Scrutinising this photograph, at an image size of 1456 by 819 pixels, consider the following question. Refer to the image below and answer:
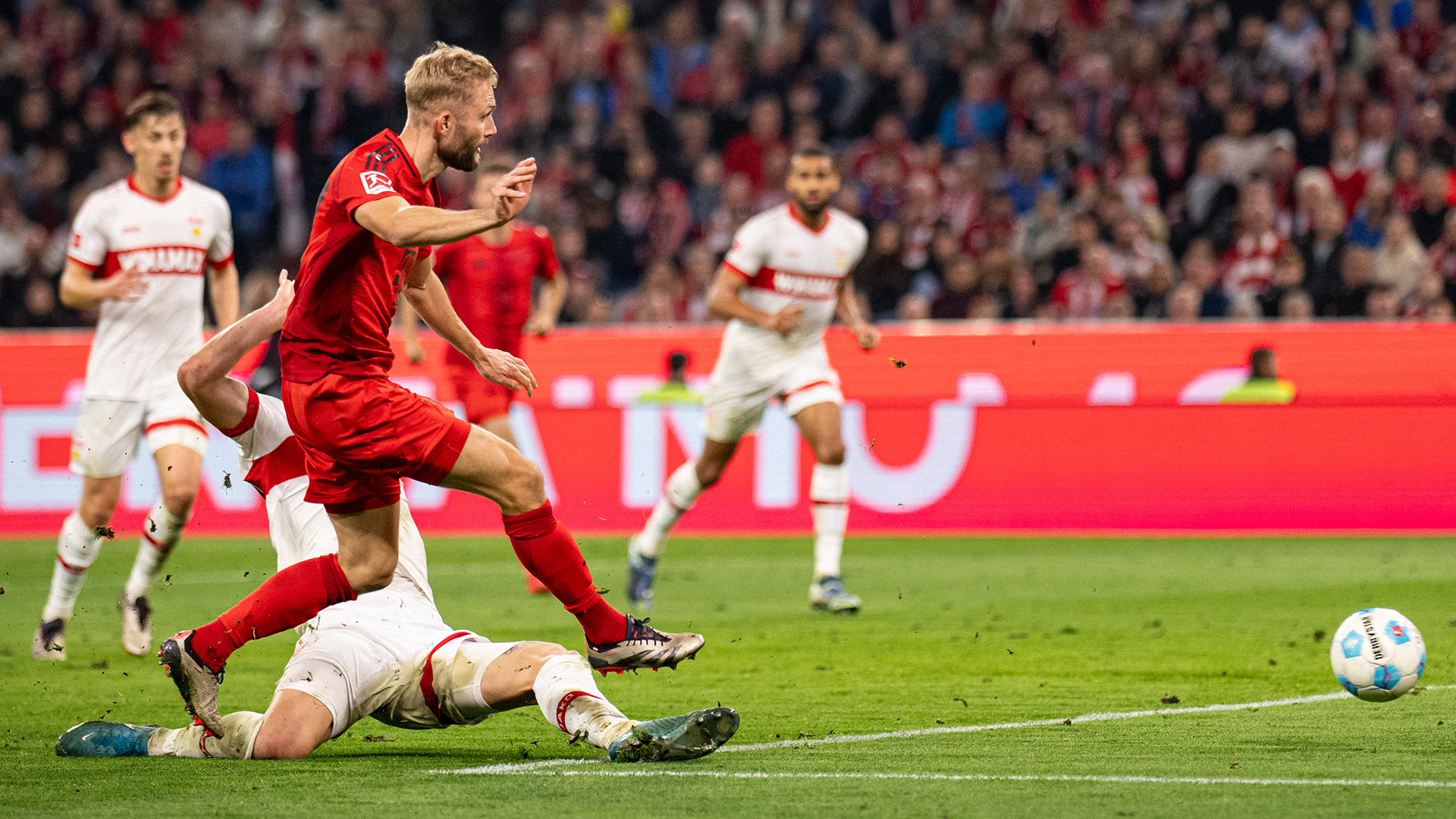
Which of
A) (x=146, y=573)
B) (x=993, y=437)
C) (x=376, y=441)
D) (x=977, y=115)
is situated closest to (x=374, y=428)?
(x=376, y=441)

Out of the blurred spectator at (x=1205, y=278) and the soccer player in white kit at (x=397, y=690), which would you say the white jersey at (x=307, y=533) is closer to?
the soccer player in white kit at (x=397, y=690)

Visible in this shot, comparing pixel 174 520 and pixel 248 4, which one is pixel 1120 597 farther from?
pixel 248 4

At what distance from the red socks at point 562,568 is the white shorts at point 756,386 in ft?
14.9

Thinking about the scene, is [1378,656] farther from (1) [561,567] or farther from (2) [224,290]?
(2) [224,290]

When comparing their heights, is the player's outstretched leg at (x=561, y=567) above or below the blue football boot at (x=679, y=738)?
above

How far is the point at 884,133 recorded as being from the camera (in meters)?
16.7

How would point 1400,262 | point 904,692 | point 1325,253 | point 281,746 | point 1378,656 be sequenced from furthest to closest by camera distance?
point 1325,253 < point 1400,262 < point 904,692 < point 1378,656 < point 281,746

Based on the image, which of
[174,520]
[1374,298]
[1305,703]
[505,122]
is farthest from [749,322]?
[505,122]

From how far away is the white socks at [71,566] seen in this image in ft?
27.1

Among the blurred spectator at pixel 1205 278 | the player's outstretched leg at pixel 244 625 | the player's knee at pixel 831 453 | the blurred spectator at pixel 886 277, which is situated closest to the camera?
the player's outstretched leg at pixel 244 625

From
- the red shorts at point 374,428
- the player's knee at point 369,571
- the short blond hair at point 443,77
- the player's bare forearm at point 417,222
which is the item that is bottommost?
the player's knee at point 369,571

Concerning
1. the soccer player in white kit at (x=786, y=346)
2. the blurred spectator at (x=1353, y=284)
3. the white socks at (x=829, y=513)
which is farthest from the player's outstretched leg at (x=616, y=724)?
the blurred spectator at (x=1353, y=284)

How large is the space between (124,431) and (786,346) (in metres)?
3.52

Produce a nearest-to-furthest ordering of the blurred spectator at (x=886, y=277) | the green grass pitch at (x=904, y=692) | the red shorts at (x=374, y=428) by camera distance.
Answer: the green grass pitch at (x=904, y=692), the red shorts at (x=374, y=428), the blurred spectator at (x=886, y=277)
